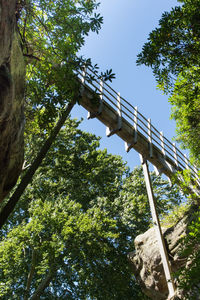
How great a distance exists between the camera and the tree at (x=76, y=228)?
10.8 m

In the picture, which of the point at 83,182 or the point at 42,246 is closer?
the point at 42,246

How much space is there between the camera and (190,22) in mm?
5195

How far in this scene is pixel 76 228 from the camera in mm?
10805

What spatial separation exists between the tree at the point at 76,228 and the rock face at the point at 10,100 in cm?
306

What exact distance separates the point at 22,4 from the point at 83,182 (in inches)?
442

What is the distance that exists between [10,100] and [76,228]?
828cm

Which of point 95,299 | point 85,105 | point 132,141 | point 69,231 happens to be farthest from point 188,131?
point 95,299

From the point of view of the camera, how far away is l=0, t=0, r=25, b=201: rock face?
3.46 metres

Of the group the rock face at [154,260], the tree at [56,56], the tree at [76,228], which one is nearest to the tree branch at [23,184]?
the tree at [56,56]

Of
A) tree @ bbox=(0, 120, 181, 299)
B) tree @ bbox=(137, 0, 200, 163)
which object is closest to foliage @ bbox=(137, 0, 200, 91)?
tree @ bbox=(137, 0, 200, 163)

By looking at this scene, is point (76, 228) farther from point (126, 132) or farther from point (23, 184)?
point (23, 184)

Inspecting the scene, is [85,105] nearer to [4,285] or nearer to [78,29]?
[78,29]

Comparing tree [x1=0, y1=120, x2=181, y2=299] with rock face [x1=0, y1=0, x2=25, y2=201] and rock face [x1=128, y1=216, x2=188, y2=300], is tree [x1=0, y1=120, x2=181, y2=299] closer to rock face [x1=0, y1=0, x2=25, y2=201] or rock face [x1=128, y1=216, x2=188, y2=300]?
rock face [x1=128, y1=216, x2=188, y2=300]

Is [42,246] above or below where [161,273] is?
above
